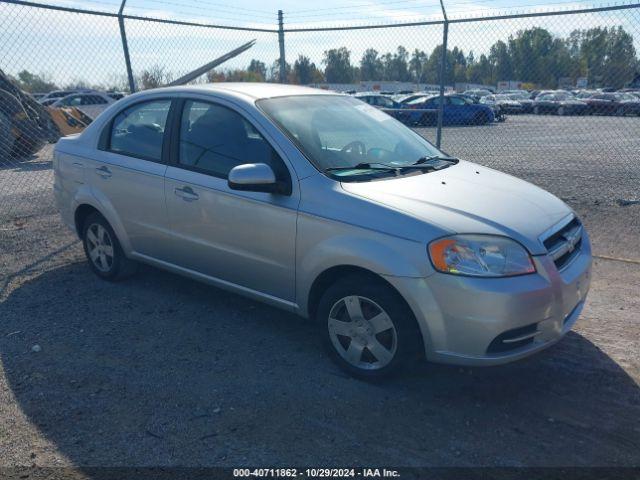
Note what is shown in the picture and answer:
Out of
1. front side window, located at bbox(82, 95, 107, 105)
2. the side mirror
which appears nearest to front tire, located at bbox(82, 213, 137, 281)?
the side mirror

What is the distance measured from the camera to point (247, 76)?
1346 centimetres

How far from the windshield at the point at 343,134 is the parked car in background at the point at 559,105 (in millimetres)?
26574

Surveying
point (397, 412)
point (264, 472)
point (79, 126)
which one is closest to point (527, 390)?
point (397, 412)

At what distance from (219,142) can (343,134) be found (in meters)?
0.91

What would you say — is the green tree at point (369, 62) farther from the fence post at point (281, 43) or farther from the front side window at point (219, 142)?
the front side window at point (219, 142)

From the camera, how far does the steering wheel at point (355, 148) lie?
4.13m

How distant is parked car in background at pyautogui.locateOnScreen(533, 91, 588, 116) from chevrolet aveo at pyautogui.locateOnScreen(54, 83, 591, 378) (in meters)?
27.3

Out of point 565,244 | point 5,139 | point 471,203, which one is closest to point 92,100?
point 5,139

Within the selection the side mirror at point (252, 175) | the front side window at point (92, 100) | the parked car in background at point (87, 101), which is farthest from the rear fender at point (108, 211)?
the front side window at point (92, 100)

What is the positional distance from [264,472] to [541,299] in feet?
5.61

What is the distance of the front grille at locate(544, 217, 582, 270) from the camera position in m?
3.38

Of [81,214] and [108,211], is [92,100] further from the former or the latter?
[108,211]

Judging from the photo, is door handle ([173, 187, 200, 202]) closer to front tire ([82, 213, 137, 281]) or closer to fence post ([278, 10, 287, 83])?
front tire ([82, 213, 137, 281])

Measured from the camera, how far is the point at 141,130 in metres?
4.80
